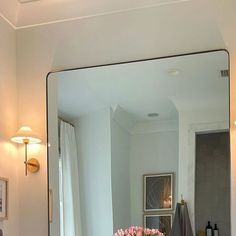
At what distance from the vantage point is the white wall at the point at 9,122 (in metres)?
2.87

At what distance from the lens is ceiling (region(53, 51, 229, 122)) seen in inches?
107

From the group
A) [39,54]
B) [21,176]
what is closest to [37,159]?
[21,176]

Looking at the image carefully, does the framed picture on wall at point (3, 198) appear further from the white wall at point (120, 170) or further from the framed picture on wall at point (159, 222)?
the framed picture on wall at point (159, 222)

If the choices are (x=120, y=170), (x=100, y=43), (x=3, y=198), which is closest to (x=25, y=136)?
(x=3, y=198)

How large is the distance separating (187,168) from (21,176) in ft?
3.54

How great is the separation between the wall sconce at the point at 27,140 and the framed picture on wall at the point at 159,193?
734 mm

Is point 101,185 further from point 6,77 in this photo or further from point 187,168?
point 6,77

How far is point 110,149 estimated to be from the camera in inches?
113

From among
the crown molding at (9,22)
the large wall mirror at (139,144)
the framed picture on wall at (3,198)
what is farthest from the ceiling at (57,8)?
the framed picture on wall at (3,198)

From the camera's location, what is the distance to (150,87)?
288cm

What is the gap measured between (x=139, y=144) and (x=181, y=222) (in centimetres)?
52

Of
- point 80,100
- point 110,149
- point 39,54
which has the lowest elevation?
point 110,149

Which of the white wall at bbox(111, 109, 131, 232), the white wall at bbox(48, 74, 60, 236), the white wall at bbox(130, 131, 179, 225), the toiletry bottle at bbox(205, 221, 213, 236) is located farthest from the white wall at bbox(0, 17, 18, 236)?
the toiletry bottle at bbox(205, 221, 213, 236)

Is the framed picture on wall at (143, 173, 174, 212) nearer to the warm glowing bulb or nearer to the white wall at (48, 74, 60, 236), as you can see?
the white wall at (48, 74, 60, 236)
